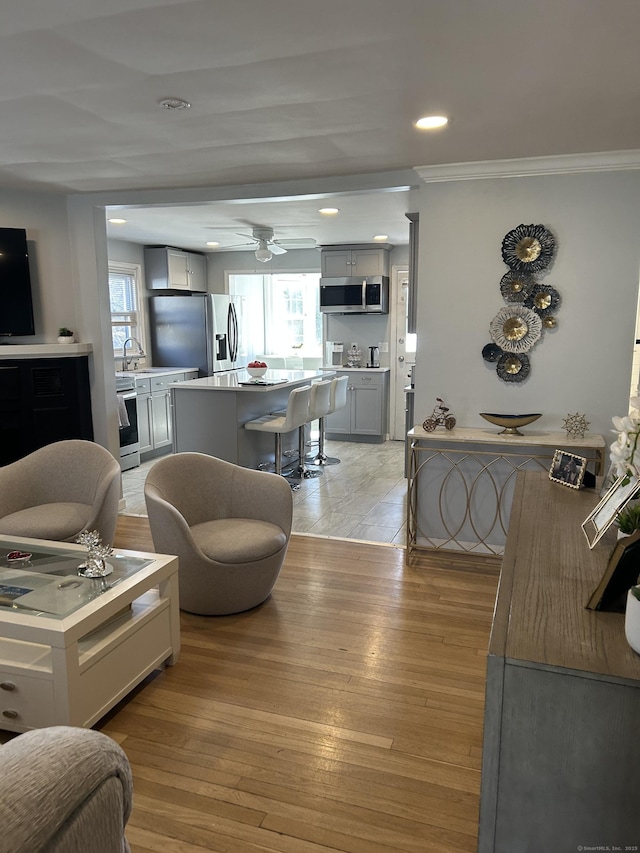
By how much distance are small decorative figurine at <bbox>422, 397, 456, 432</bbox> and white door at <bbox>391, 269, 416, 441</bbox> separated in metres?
3.81

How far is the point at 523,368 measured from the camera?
376 centimetres

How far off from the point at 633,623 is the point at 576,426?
2603 millimetres

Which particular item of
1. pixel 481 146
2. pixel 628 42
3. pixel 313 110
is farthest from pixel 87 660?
pixel 481 146

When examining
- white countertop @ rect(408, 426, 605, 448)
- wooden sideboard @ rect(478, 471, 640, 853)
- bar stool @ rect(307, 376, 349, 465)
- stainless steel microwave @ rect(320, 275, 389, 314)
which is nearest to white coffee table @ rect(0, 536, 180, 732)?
wooden sideboard @ rect(478, 471, 640, 853)

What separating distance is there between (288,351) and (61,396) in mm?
4873

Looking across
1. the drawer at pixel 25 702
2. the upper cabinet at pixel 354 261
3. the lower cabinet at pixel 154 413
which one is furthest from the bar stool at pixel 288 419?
the drawer at pixel 25 702

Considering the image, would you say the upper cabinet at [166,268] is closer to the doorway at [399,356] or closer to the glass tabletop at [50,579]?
the doorway at [399,356]

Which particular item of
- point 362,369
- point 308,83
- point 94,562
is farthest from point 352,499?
point 308,83

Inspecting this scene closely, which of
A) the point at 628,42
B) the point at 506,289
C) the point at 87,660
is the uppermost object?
the point at 628,42

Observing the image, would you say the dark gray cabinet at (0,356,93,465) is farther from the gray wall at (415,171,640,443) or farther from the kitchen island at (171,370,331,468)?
the gray wall at (415,171,640,443)

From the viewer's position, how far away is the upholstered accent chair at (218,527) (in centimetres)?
296

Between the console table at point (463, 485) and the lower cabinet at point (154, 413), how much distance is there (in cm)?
343

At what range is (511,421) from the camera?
3.68 metres

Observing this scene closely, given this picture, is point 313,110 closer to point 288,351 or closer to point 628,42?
point 628,42
